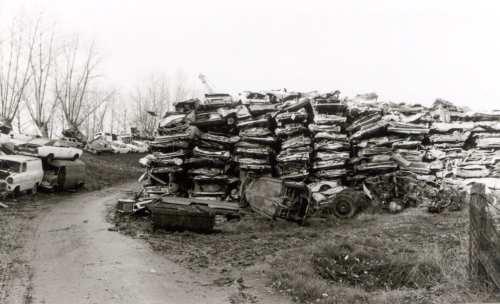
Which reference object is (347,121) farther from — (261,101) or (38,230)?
(38,230)

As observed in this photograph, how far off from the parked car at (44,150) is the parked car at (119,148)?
2391 cm

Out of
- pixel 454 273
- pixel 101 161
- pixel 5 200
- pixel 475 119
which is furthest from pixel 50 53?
pixel 454 273

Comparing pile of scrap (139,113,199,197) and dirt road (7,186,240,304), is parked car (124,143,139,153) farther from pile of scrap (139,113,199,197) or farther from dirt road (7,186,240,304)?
dirt road (7,186,240,304)

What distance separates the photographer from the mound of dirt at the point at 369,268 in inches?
438

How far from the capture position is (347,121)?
2311 centimetres

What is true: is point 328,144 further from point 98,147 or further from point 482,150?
point 98,147

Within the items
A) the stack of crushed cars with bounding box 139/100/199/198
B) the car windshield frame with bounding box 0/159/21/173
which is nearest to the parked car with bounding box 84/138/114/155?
the car windshield frame with bounding box 0/159/21/173

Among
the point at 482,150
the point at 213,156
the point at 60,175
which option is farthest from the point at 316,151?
the point at 60,175

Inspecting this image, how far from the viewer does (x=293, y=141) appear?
2119 cm

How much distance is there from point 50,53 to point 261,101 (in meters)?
37.5

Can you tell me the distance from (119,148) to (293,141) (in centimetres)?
3790

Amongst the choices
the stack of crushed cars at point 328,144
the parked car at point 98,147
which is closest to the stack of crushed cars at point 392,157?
the stack of crushed cars at point 328,144

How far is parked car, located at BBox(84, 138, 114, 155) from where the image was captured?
163ft

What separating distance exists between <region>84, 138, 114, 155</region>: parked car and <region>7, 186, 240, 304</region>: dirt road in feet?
110
